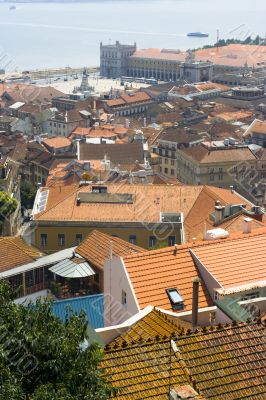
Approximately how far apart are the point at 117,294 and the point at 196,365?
3.70 m

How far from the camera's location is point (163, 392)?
5.36 m

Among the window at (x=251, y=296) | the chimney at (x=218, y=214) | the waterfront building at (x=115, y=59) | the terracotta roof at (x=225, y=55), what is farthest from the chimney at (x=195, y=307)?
the waterfront building at (x=115, y=59)

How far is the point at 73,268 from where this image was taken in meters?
13.0

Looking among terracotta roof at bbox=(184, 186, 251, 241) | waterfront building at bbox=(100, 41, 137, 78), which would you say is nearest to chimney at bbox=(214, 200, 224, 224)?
terracotta roof at bbox=(184, 186, 251, 241)

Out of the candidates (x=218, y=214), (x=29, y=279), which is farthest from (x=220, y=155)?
(x=29, y=279)

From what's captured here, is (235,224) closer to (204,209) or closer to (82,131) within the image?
(204,209)

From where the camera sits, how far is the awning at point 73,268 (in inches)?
507

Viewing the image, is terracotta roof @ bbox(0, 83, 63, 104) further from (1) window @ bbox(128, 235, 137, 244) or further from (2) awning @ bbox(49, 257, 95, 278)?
(2) awning @ bbox(49, 257, 95, 278)

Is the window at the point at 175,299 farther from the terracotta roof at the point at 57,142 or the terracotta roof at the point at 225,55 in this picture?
the terracotta roof at the point at 225,55

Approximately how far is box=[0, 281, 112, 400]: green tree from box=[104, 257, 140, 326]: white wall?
3.78 metres

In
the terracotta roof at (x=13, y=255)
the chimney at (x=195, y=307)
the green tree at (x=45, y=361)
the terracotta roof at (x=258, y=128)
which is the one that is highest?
the green tree at (x=45, y=361)

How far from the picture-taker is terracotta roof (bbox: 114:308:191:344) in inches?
272

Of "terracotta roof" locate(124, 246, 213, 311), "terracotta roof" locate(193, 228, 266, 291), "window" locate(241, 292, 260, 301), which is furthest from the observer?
"terracotta roof" locate(193, 228, 266, 291)

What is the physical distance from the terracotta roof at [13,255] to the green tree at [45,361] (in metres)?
8.02
